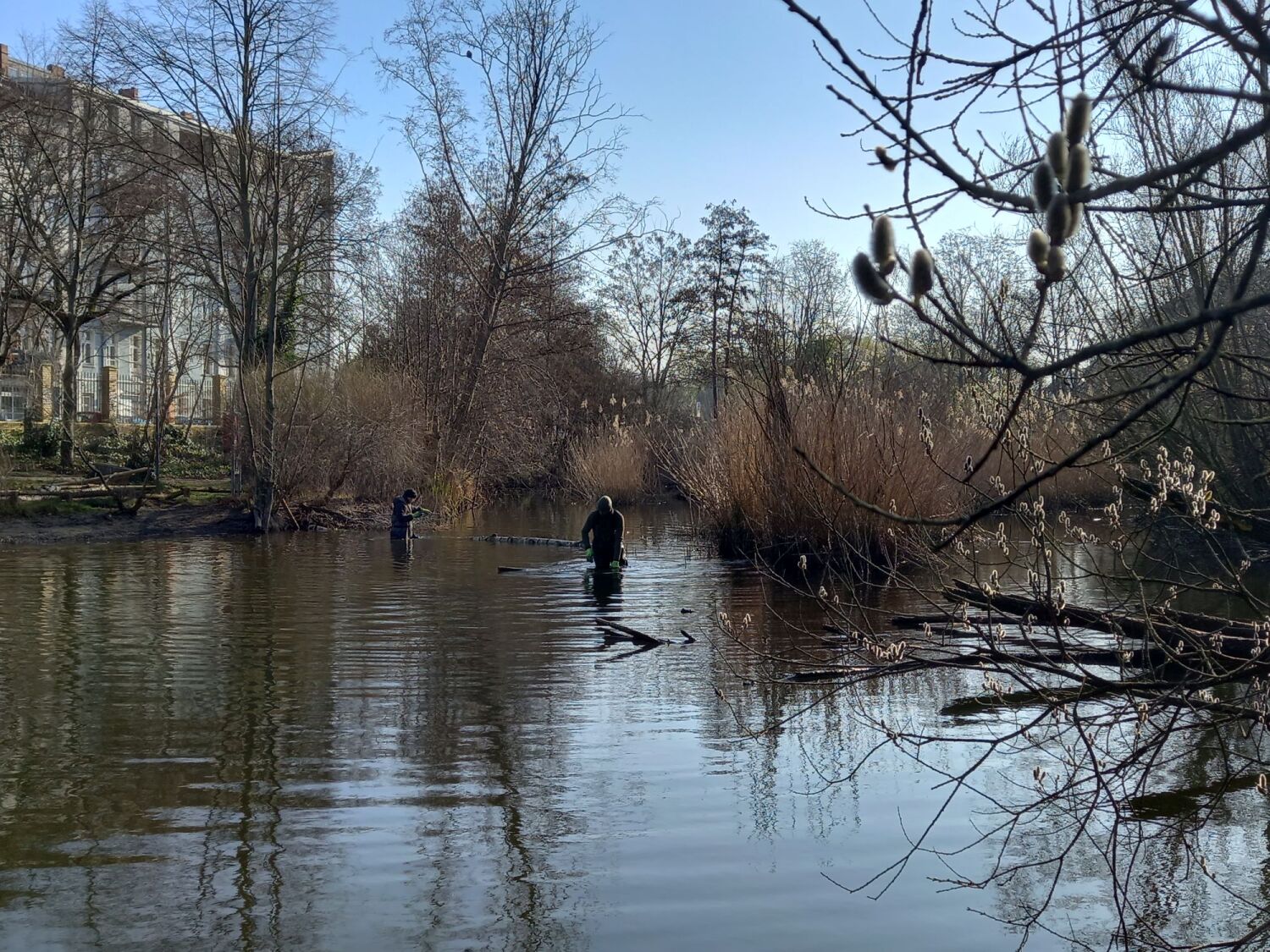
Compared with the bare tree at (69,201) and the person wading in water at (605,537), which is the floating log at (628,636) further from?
the bare tree at (69,201)

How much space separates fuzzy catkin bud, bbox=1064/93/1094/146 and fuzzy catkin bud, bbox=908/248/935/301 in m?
0.25

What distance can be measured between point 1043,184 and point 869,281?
0.26 m

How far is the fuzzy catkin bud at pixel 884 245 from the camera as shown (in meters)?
1.66

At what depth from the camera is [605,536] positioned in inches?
677

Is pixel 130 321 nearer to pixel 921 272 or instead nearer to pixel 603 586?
pixel 603 586

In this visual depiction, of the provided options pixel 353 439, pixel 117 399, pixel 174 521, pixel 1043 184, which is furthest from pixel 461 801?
pixel 117 399

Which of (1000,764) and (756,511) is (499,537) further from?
(1000,764)

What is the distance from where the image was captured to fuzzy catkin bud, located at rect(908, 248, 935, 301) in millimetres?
1651

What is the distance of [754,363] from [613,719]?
8524 millimetres

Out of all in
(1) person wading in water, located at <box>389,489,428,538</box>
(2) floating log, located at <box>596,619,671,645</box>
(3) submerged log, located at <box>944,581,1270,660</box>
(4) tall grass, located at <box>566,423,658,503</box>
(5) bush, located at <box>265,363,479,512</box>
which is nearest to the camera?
(3) submerged log, located at <box>944,581,1270,660</box>

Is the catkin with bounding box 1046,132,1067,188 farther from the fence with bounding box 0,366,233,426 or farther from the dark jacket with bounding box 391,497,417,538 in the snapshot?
the fence with bounding box 0,366,233,426

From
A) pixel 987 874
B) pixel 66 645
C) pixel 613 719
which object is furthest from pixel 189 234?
pixel 987 874

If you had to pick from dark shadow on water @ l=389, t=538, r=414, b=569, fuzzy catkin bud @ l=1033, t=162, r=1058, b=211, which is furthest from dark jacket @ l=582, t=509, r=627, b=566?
fuzzy catkin bud @ l=1033, t=162, r=1058, b=211

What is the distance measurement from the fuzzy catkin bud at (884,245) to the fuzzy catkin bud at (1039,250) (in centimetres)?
18
